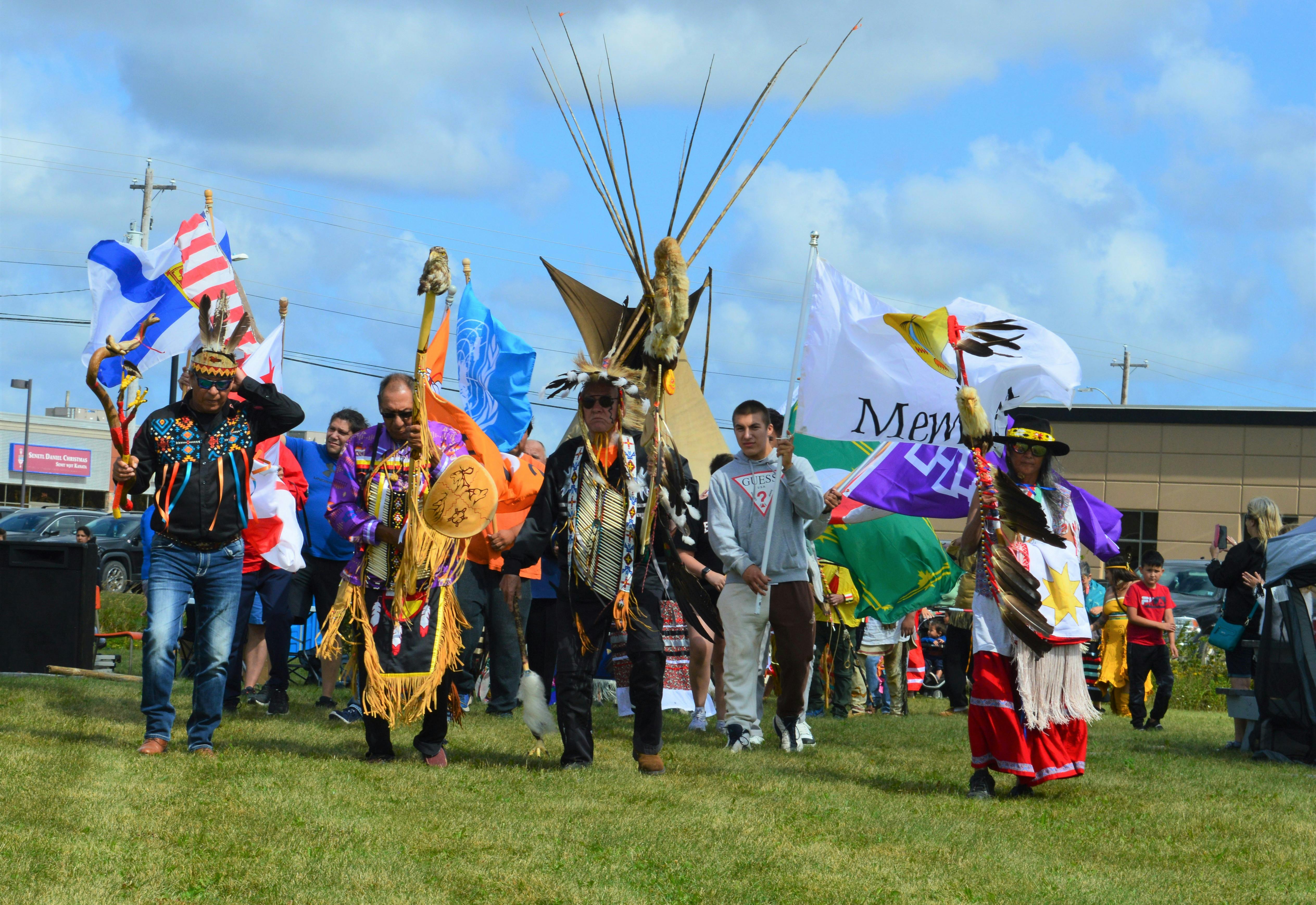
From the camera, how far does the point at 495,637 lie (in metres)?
8.91

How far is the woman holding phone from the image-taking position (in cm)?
927

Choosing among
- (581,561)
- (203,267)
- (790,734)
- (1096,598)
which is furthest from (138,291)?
(1096,598)

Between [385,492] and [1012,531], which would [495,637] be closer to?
[385,492]

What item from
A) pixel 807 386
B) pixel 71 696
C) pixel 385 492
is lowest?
pixel 71 696

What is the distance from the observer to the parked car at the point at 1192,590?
16562mm

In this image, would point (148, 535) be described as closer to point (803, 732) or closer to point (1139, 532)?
point (803, 732)

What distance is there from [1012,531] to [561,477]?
6.97 feet

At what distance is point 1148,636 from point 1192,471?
689 inches

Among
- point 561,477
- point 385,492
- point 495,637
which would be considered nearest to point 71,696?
point 495,637

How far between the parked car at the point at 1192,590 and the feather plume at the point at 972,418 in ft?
35.0

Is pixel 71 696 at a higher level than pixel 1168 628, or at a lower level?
lower

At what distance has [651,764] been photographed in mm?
6457

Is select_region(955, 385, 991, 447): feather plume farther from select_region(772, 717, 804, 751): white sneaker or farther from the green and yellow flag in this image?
the green and yellow flag

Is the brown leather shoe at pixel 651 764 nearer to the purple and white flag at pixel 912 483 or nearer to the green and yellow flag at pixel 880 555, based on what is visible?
the purple and white flag at pixel 912 483
